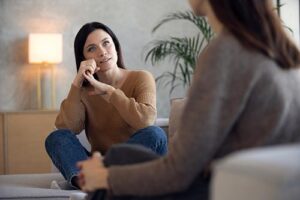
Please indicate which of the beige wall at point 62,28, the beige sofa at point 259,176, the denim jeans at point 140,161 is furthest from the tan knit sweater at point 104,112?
the beige wall at point 62,28

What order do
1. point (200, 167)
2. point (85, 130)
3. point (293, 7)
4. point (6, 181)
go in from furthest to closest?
point (293, 7) < point (85, 130) < point (6, 181) < point (200, 167)

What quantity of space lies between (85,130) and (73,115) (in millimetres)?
146

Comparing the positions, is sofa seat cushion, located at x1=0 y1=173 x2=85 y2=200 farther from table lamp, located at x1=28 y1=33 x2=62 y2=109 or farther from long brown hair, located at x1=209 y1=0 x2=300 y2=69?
table lamp, located at x1=28 y1=33 x2=62 y2=109

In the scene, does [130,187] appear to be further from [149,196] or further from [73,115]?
[73,115]

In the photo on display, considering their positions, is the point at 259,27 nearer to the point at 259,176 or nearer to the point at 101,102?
the point at 259,176

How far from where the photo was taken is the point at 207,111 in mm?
1111

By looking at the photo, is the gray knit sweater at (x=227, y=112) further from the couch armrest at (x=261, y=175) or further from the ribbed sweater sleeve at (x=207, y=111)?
the couch armrest at (x=261, y=175)

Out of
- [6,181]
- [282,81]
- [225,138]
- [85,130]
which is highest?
[282,81]

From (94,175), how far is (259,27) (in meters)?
0.49

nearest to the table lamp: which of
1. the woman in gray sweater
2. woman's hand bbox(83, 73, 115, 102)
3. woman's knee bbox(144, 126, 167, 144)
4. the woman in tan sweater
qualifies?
the woman in tan sweater

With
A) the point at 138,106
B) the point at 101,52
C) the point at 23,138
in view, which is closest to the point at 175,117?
the point at 138,106

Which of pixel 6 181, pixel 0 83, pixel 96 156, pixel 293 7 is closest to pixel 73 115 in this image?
pixel 6 181

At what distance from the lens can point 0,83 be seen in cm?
463

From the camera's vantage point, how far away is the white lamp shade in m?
4.28
